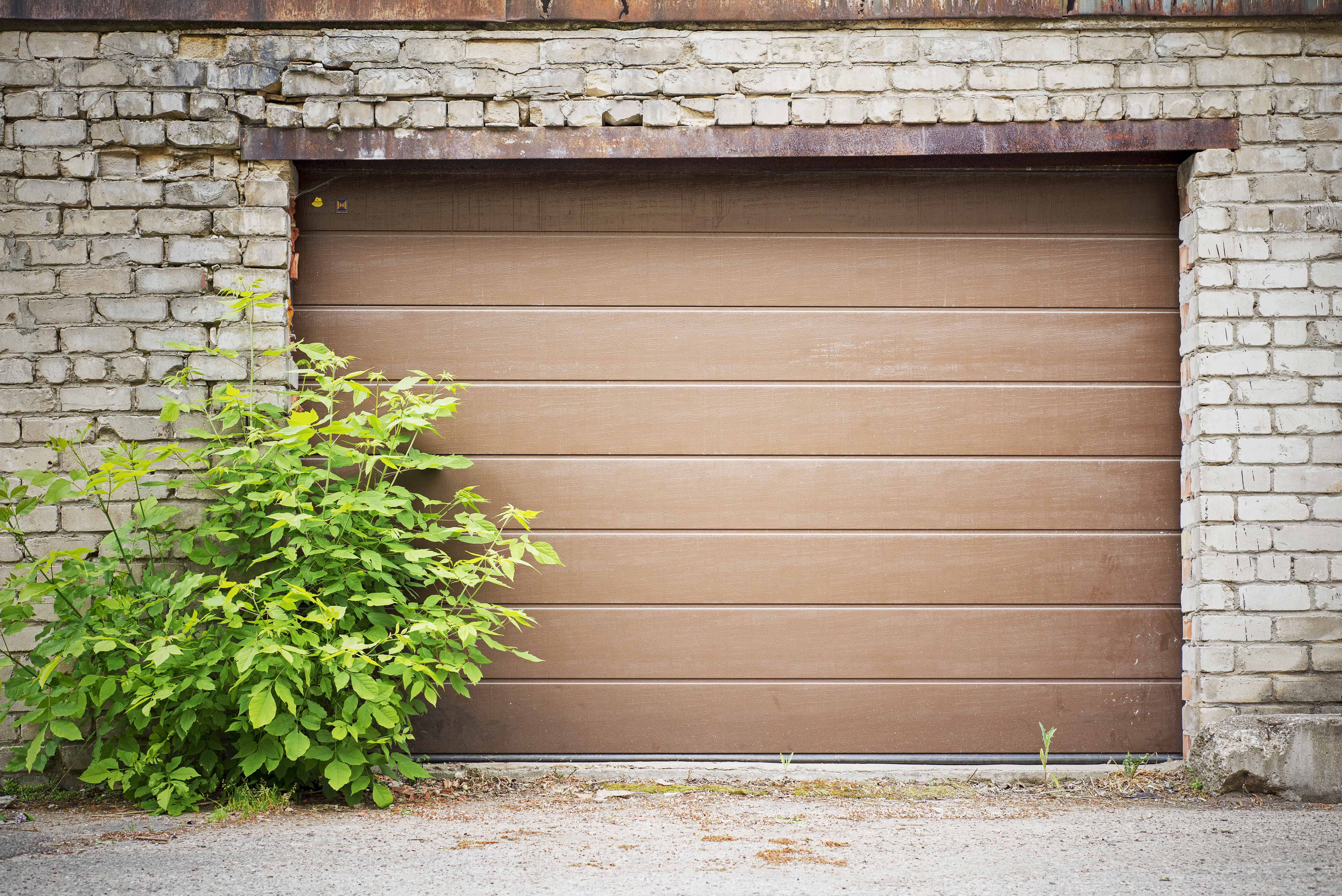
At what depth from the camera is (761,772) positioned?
3.39 m

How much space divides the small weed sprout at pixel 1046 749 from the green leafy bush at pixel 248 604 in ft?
6.70

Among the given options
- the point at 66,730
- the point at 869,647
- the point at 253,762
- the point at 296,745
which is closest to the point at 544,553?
the point at 296,745

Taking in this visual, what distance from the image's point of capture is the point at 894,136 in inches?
133

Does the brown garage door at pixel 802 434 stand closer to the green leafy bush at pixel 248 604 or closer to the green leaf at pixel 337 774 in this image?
the green leafy bush at pixel 248 604

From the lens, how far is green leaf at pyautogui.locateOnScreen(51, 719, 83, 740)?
283cm

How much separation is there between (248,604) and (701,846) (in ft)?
5.57

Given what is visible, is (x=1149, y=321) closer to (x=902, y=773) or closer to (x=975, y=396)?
(x=975, y=396)

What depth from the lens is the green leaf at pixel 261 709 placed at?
2.64 metres

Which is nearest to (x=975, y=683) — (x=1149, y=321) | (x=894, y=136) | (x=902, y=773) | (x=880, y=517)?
(x=902, y=773)

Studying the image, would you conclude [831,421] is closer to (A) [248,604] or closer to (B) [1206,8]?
(B) [1206,8]

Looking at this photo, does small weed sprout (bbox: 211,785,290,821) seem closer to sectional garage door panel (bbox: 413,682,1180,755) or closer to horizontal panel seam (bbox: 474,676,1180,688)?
sectional garage door panel (bbox: 413,682,1180,755)

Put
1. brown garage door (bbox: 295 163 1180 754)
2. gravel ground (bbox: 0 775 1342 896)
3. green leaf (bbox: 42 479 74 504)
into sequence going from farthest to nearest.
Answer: brown garage door (bbox: 295 163 1180 754)
green leaf (bbox: 42 479 74 504)
gravel ground (bbox: 0 775 1342 896)

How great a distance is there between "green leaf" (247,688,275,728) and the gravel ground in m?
0.35

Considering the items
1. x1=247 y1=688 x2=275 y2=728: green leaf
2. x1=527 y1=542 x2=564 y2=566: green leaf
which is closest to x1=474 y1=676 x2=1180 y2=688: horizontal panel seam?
x1=527 y1=542 x2=564 y2=566: green leaf
